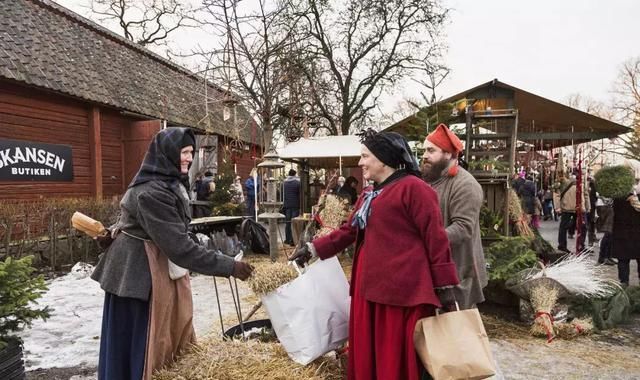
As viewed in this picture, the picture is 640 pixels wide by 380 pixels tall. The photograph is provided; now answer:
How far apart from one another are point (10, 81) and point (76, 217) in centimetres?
708

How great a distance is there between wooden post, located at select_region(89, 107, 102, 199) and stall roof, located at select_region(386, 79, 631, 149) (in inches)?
260

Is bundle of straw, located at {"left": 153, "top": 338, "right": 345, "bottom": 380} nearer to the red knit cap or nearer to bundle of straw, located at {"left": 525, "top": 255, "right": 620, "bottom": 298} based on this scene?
the red knit cap

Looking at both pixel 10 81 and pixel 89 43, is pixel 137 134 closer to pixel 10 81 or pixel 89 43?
pixel 89 43

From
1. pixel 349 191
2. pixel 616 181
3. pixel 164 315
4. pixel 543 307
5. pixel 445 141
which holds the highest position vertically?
pixel 445 141

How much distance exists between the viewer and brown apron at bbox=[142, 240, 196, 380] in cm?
221

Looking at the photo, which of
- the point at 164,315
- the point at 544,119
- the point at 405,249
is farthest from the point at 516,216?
the point at 544,119

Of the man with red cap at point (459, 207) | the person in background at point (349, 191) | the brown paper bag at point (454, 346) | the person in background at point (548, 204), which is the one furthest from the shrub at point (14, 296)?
the person in background at point (548, 204)

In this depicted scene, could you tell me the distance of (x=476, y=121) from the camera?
21.5ft

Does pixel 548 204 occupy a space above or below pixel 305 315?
below

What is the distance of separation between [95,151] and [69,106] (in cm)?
110

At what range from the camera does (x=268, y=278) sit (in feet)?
8.10

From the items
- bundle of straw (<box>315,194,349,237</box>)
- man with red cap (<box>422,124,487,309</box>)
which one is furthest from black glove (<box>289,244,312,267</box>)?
bundle of straw (<box>315,194,349,237</box>)

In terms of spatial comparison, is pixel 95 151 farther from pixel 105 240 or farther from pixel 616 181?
pixel 616 181

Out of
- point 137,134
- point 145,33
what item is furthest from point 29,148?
point 145,33
